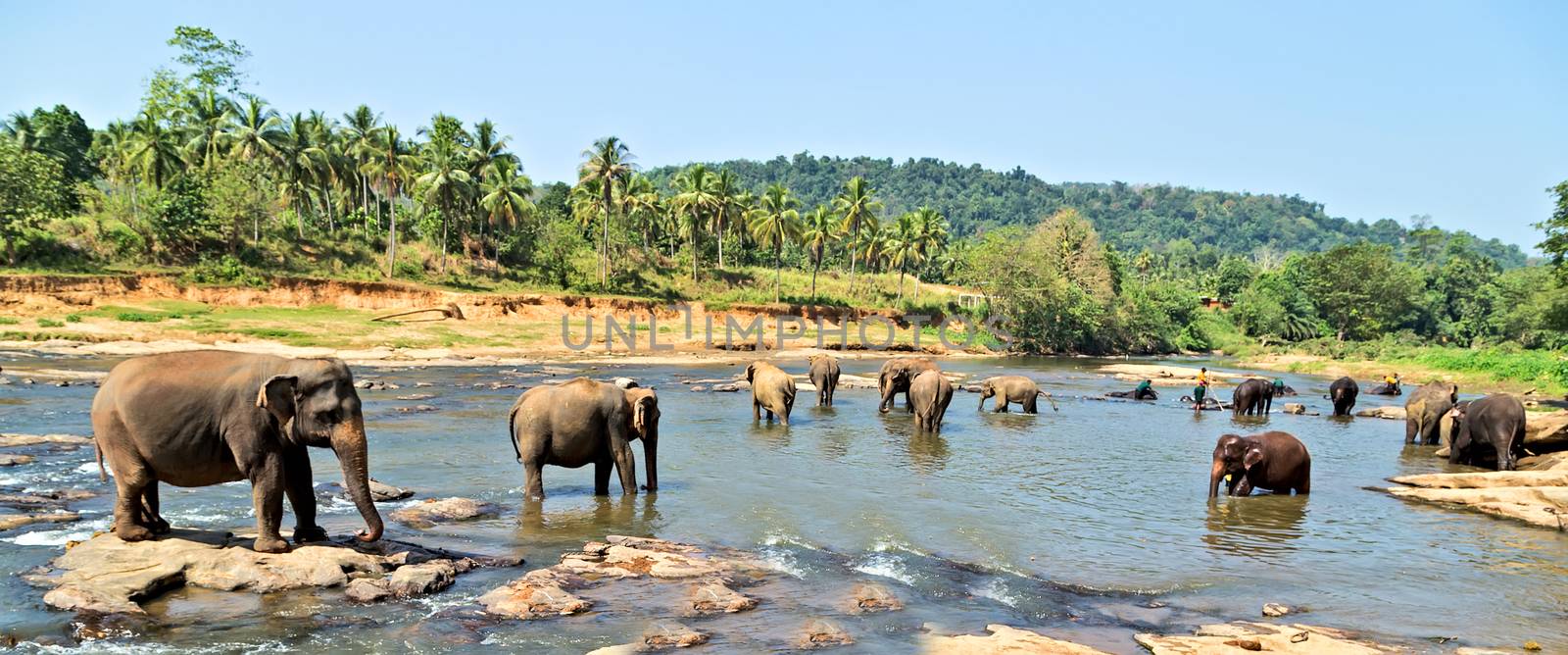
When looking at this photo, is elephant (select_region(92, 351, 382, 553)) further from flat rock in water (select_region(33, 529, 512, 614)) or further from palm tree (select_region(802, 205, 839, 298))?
palm tree (select_region(802, 205, 839, 298))

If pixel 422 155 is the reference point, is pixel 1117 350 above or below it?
below

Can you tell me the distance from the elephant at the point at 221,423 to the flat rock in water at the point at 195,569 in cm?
27

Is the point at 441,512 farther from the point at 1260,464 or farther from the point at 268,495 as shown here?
the point at 1260,464

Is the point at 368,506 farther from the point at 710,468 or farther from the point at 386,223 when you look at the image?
the point at 386,223

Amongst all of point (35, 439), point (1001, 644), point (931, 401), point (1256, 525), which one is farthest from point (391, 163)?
point (1001, 644)

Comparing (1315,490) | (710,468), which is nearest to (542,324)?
(710,468)

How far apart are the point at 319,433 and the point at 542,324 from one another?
48.8 metres

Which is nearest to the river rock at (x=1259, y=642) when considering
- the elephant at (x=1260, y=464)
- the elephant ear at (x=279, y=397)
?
the elephant at (x=1260, y=464)

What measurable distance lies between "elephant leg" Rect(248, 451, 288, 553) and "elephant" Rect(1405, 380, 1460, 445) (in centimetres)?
2675

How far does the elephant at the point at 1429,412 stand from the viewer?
25312 mm

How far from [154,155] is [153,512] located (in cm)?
5849

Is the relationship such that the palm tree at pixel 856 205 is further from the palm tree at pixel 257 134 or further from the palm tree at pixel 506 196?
the palm tree at pixel 257 134

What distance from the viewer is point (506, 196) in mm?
66875

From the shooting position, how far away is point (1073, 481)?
18672 millimetres
